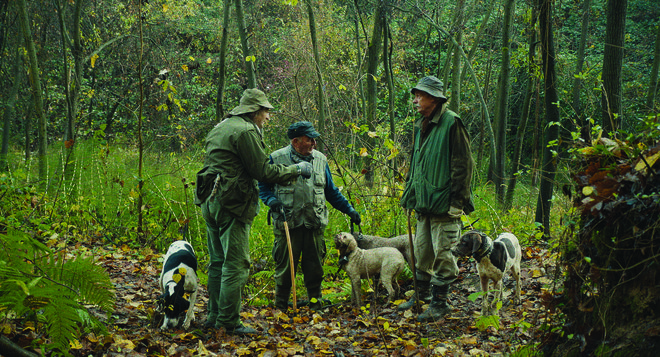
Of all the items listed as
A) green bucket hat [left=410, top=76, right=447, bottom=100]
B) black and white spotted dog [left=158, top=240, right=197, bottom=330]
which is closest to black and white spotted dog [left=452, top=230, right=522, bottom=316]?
green bucket hat [left=410, top=76, right=447, bottom=100]

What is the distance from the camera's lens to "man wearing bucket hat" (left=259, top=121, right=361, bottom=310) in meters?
6.15

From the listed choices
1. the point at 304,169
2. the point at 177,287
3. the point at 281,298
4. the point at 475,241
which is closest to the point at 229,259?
the point at 177,287

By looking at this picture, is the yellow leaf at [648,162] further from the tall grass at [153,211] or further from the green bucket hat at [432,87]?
the tall grass at [153,211]

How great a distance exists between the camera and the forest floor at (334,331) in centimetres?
425

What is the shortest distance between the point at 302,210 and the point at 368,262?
1092 millimetres

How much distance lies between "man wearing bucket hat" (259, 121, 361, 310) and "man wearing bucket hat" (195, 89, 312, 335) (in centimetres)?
82

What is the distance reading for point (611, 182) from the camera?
304cm

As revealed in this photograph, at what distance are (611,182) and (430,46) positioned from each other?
22.4 metres

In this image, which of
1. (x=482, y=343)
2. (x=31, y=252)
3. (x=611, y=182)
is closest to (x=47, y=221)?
(x=31, y=252)

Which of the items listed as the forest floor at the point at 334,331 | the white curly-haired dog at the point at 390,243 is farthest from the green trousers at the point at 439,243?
the white curly-haired dog at the point at 390,243

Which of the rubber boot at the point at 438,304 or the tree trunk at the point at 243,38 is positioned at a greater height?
the tree trunk at the point at 243,38

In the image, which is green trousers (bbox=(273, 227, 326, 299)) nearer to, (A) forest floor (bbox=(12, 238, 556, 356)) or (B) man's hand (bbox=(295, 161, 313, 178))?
(A) forest floor (bbox=(12, 238, 556, 356))

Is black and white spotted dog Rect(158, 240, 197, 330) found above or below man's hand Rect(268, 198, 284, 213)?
below

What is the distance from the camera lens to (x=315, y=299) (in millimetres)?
6445
